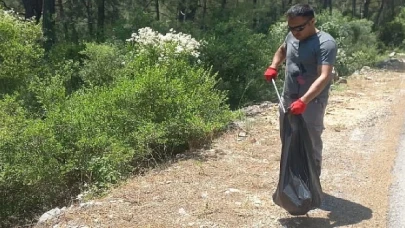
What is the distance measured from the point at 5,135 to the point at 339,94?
7074 millimetres

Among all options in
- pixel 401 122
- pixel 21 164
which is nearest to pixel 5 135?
pixel 21 164

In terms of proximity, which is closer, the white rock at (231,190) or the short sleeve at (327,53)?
the short sleeve at (327,53)

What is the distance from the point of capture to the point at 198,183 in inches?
207

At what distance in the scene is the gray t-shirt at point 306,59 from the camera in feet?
13.2

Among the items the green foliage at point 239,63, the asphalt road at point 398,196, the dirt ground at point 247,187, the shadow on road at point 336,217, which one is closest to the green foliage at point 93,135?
the dirt ground at point 247,187

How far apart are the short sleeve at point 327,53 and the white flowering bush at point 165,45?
15.2 feet

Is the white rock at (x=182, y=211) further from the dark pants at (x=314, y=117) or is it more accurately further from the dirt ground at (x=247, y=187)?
the dark pants at (x=314, y=117)

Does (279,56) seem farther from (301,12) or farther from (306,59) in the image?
(301,12)

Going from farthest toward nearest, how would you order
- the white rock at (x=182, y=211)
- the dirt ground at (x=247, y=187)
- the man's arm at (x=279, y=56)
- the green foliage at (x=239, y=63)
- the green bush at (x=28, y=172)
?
the green foliage at (x=239, y=63) → the green bush at (x=28, y=172) → the man's arm at (x=279, y=56) → the white rock at (x=182, y=211) → the dirt ground at (x=247, y=187)

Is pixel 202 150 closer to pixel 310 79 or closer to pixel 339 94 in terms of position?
pixel 310 79

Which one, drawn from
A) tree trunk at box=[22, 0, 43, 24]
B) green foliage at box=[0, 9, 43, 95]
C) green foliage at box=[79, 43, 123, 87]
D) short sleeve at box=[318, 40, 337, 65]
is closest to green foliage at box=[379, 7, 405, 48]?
tree trunk at box=[22, 0, 43, 24]

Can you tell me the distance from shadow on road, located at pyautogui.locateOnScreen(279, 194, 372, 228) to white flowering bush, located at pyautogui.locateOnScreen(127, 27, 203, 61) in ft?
14.8

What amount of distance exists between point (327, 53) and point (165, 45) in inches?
196

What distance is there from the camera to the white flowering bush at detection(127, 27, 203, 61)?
28.2ft
